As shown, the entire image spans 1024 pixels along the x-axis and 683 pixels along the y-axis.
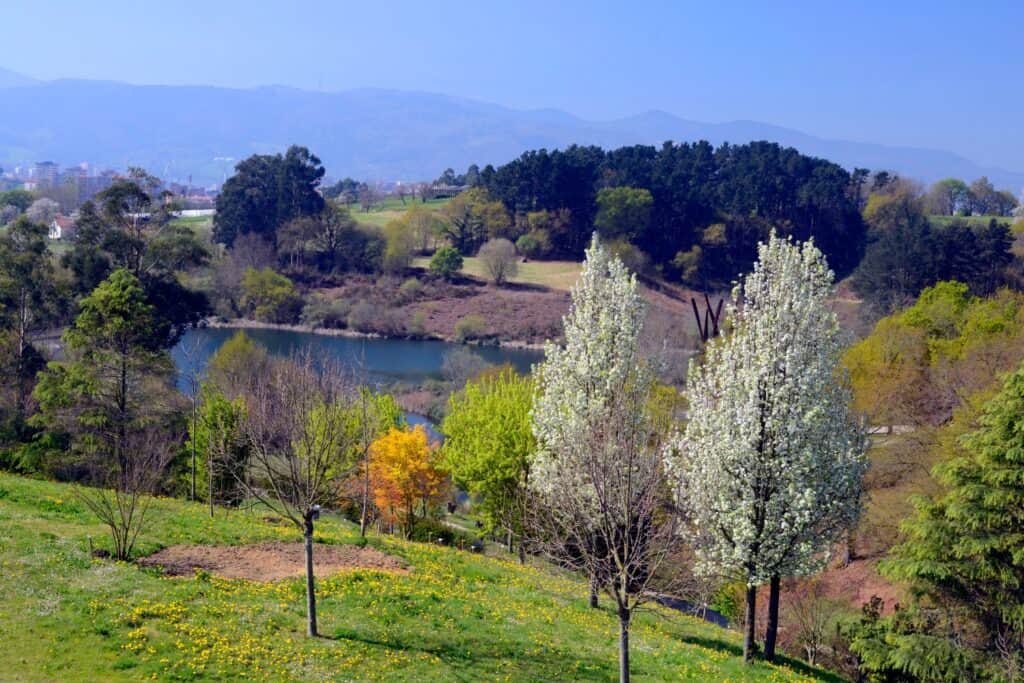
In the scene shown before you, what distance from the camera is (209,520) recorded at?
21.6 m

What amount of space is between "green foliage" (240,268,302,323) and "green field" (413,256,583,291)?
22.8 metres

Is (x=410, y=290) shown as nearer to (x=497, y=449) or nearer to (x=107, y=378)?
(x=107, y=378)

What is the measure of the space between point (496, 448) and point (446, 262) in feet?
286

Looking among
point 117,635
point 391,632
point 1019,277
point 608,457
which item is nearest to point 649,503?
point 608,457

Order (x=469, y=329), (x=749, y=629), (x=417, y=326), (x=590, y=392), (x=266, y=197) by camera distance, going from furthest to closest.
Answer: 1. (x=266, y=197)
2. (x=417, y=326)
3. (x=469, y=329)
4. (x=590, y=392)
5. (x=749, y=629)

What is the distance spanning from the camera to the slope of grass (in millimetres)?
13016

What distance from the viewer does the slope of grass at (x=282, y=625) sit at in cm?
1302

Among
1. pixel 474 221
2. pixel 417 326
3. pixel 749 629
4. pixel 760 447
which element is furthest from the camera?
pixel 474 221

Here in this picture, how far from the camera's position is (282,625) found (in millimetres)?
14828

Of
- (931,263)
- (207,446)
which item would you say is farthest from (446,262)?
(207,446)

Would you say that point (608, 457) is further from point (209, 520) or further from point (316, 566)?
point (209, 520)

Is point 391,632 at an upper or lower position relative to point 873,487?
upper

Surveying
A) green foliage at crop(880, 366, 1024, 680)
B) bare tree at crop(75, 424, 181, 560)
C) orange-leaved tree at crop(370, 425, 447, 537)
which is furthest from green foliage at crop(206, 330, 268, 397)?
green foliage at crop(880, 366, 1024, 680)

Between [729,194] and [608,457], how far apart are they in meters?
116
